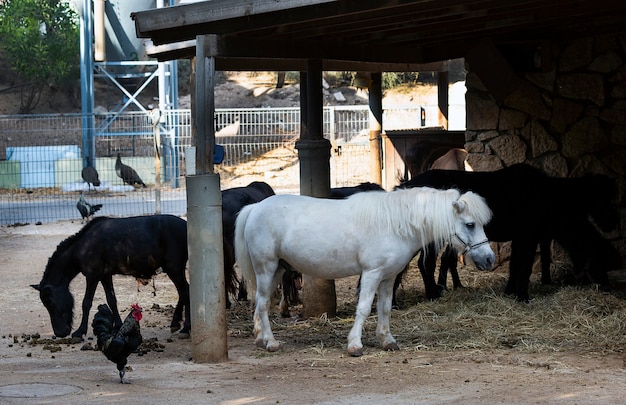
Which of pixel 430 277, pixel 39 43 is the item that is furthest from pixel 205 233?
pixel 39 43

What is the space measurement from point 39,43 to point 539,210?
1085 inches

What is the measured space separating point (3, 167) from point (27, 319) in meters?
16.0

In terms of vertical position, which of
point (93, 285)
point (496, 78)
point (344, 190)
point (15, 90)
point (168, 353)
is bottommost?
point (168, 353)

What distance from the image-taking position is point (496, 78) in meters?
10.9

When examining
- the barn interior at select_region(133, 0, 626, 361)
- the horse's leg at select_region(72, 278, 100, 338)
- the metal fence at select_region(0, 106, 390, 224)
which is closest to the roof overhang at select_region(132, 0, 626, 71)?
the barn interior at select_region(133, 0, 626, 361)

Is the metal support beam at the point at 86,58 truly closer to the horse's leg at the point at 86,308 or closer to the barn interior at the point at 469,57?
the barn interior at the point at 469,57

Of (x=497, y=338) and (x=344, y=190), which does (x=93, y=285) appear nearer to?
(x=344, y=190)

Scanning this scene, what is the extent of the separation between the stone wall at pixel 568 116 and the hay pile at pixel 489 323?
1.89 meters

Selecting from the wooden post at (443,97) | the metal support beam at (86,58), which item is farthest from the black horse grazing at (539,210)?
the metal support beam at (86,58)

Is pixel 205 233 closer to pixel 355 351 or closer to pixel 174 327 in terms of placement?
pixel 355 351

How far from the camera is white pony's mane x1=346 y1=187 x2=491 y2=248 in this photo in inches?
295

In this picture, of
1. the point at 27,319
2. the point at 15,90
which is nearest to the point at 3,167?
the point at 15,90

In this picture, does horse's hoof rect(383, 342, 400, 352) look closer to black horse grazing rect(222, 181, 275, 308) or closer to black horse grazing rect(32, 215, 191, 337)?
black horse grazing rect(32, 215, 191, 337)

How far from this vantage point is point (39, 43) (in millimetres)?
33312
